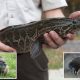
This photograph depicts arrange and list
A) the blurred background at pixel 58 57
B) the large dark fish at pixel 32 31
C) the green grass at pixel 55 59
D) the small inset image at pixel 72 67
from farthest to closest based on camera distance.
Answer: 1. the green grass at pixel 55 59
2. the blurred background at pixel 58 57
3. the small inset image at pixel 72 67
4. the large dark fish at pixel 32 31

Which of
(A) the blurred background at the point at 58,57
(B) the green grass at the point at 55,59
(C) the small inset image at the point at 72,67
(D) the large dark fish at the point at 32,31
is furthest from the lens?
(B) the green grass at the point at 55,59

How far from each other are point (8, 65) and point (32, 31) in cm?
25

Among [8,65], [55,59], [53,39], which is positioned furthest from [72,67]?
[8,65]

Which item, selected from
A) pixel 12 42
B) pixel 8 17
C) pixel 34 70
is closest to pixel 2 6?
pixel 8 17

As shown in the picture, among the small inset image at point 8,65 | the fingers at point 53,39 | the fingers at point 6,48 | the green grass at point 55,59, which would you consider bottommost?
the small inset image at point 8,65

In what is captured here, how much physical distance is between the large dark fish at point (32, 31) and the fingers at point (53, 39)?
35 mm

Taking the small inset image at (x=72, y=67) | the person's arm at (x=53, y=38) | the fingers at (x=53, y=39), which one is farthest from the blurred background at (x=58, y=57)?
the fingers at (x=53, y=39)

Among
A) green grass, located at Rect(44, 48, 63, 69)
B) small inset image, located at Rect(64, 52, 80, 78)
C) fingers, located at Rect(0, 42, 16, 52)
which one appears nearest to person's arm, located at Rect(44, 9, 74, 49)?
fingers, located at Rect(0, 42, 16, 52)

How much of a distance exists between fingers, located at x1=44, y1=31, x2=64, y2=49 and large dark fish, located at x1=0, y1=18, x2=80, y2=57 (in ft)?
0.12

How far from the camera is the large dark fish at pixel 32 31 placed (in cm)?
227

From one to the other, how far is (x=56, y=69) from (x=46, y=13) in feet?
15.5

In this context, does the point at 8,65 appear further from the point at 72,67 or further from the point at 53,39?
the point at 72,67

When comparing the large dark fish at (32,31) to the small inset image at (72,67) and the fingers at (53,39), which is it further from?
the small inset image at (72,67)

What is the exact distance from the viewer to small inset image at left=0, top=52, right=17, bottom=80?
2318 millimetres
